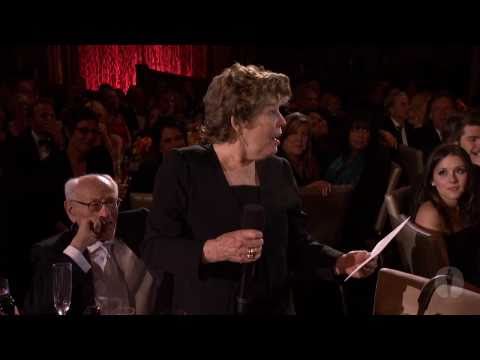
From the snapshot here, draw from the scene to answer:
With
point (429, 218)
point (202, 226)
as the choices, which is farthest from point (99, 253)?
point (429, 218)

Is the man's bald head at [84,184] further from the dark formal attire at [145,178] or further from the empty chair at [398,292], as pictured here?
the dark formal attire at [145,178]

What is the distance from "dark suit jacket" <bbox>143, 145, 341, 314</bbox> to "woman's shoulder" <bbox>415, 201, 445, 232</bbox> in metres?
1.42

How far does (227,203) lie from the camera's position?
6.30 ft

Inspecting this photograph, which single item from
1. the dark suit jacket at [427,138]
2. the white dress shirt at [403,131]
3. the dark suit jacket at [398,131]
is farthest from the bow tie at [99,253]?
the white dress shirt at [403,131]

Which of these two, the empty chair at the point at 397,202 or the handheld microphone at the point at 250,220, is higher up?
the handheld microphone at the point at 250,220

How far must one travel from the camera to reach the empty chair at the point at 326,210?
154 inches

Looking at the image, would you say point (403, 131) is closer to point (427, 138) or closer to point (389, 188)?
point (427, 138)

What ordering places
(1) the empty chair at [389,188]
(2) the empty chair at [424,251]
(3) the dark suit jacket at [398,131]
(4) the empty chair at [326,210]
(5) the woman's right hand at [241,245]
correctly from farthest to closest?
(3) the dark suit jacket at [398,131]
(1) the empty chair at [389,188]
(4) the empty chair at [326,210]
(2) the empty chair at [424,251]
(5) the woman's right hand at [241,245]

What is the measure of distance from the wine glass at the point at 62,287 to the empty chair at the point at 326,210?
210cm

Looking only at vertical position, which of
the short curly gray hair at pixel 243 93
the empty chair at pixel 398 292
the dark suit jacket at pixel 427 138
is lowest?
the empty chair at pixel 398 292

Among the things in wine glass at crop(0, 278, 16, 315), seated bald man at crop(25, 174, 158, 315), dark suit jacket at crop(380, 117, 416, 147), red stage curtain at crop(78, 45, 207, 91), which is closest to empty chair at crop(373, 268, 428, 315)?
seated bald man at crop(25, 174, 158, 315)

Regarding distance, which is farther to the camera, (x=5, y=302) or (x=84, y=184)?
(x=84, y=184)

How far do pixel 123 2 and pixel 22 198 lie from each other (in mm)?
2867

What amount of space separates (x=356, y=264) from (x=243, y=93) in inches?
23.8
